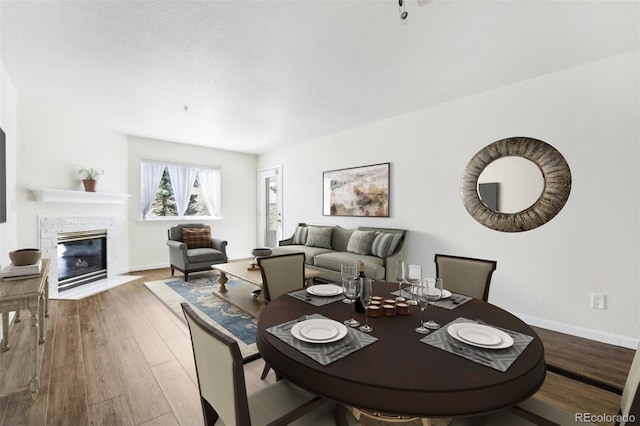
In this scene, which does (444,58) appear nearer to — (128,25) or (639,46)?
(639,46)

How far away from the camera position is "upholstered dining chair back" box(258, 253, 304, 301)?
1968mm

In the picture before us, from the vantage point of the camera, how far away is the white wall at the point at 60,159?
3.68 metres

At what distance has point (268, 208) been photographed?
6.79 m

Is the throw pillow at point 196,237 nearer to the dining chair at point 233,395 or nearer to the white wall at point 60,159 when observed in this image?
the white wall at point 60,159

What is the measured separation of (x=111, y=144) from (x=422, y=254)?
5.31 meters

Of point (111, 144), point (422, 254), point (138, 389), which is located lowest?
point (138, 389)

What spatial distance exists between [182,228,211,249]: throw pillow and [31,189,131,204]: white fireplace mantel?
120 centimetres

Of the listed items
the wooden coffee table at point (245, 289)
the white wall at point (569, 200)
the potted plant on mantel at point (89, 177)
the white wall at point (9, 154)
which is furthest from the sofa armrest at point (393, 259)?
the potted plant on mantel at point (89, 177)

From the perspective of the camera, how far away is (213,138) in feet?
17.5

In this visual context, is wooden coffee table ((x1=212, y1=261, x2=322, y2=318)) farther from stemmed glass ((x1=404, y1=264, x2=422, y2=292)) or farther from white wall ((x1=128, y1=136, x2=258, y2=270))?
white wall ((x1=128, y1=136, x2=258, y2=270))

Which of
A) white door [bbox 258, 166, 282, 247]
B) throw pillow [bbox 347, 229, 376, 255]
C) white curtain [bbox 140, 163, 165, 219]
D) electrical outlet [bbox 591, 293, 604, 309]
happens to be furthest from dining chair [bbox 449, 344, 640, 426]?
white curtain [bbox 140, 163, 165, 219]

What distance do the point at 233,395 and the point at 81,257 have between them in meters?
4.90

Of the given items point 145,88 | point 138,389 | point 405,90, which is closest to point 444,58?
point 405,90

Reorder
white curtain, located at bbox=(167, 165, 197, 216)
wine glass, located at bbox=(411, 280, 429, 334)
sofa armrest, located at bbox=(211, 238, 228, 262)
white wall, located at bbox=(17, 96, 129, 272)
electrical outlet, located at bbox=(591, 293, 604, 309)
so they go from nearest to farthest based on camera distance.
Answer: wine glass, located at bbox=(411, 280, 429, 334) → electrical outlet, located at bbox=(591, 293, 604, 309) → white wall, located at bbox=(17, 96, 129, 272) → sofa armrest, located at bbox=(211, 238, 228, 262) → white curtain, located at bbox=(167, 165, 197, 216)
